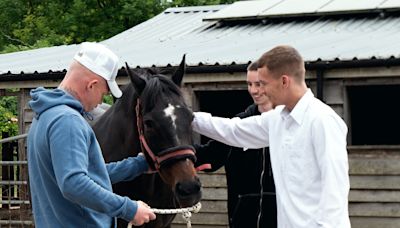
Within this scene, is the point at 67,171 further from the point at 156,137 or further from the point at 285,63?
the point at 156,137

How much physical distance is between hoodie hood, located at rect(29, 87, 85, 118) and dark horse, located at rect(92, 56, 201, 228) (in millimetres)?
1171

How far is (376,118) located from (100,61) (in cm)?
1052

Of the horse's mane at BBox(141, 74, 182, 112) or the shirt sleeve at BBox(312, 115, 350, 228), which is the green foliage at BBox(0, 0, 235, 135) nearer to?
the horse's mane at BBox(141, 74, 182, 112)

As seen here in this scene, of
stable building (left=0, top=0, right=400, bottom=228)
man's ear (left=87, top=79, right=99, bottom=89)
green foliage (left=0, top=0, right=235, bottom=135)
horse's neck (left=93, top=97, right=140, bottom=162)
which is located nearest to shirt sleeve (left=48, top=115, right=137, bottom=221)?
man's ear (left=87, top=79, right=99, bottom=89)

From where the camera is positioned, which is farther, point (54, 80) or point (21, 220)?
point (54, 80)

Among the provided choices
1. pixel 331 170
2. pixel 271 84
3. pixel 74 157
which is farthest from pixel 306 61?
pixel 74 157

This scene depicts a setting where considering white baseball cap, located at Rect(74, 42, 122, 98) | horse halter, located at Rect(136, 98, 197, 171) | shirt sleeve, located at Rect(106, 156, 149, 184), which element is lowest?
shirt sleeve, located at Rect(106, 156, 149, 184)

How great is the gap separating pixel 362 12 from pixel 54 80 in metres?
4.38

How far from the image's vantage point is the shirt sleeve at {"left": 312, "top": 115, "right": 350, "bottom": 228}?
13.3 ft

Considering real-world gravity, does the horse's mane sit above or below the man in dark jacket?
above

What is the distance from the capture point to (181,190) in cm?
500

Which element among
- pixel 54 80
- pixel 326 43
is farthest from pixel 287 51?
pixel 54 80

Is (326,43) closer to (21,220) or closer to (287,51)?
(21,220)

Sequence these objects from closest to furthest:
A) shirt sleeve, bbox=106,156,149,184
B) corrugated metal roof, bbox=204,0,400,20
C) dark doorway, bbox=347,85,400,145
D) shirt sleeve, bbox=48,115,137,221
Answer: shirt sleeve, bbox=48,115,137,221, shirt sleeve, bbox=106,156,149,184, corrugated metal roof, bbox=204,0,400,20, dark doorway, bbox=347,85,400,145
